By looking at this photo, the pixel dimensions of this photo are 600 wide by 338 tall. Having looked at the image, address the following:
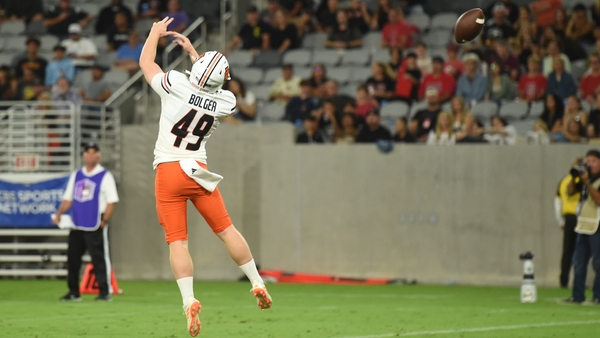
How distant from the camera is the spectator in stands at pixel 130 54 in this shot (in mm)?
19797

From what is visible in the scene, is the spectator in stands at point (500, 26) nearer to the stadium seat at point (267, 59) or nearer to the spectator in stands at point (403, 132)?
the spectator in stands at point (403, 132)

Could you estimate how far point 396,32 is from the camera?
1894cm

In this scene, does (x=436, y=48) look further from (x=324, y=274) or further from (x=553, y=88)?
(x=324, y=274)

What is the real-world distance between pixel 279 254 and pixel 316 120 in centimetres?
252

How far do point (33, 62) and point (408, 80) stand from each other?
26.4 feet

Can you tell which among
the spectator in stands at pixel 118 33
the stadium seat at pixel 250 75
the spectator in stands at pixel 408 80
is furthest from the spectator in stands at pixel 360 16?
the spectator in stands at pixel 118 33

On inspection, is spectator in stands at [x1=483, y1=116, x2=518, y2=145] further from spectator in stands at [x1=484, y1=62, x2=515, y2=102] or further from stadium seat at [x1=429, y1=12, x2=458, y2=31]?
stadium seat at [x1=429, y1=12, x2=458, y2=31]

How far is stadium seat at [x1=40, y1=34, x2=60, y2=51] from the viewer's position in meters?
21.5

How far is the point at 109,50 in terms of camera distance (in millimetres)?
21031

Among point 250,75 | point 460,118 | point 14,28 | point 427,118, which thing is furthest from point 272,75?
point 14,28

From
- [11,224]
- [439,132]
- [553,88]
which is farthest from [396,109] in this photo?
[11,224]

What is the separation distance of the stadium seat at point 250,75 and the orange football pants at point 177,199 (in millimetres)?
11519

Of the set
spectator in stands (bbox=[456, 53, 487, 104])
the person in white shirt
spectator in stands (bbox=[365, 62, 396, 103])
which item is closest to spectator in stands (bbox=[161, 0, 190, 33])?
spectator in stands (bbox=[365, 62, 396, 103])

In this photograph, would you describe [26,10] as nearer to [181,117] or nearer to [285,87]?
[285,87]
